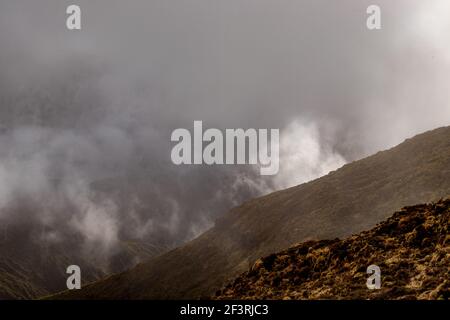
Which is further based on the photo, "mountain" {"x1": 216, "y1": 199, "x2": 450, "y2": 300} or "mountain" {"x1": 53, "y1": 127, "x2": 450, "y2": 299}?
"mountain" {"x1": 53, "y1": 127, "x2": 450, "y2": 299}

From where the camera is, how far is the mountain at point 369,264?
96.2 feet

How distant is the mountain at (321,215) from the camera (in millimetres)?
131375

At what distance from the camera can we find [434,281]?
27.8m

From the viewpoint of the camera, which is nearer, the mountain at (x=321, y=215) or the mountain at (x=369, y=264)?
the mountain at (x=369, y=264)

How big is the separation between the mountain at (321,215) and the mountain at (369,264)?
76.6 meters

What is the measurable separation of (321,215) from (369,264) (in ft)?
394

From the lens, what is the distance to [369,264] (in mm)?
35469

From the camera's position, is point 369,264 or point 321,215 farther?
point 321,215

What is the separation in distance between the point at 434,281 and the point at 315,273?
38.6 feet

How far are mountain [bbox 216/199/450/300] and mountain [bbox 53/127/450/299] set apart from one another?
251 ft

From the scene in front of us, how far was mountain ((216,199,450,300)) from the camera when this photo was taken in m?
29.3

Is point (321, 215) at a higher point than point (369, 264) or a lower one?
higher
